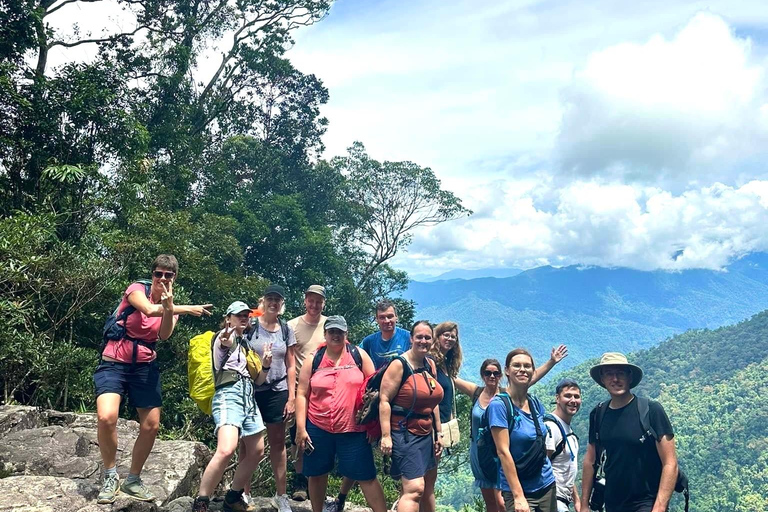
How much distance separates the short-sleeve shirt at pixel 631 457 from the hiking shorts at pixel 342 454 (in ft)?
5.83

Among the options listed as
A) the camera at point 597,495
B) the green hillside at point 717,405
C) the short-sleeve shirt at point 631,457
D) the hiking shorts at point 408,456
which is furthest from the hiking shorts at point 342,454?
the green hillside at point 717,405

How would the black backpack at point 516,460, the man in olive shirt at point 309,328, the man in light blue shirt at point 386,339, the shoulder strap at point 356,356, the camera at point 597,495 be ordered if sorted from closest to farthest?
the black backpack at point 516,460 → the camera at point 597,495 → the shoulder strap at point 356,356 → the man in light blue shirt at point 386,339 → the man in olive shirt at point 309,328

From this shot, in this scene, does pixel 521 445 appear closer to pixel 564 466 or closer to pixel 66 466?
pixel 564 466

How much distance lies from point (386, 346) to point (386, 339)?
0.22 ft

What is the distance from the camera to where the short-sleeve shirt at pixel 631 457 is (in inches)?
141

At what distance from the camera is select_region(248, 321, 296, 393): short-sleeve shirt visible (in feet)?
15.9

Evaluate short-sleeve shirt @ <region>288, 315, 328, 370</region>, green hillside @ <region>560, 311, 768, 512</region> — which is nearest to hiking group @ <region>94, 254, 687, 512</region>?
short-sleeve shirt @ <region>288, 315, 328, 370</region>

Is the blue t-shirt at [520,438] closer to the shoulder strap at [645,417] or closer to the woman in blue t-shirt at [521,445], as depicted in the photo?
the woman in blue t-shirt at [521,445]

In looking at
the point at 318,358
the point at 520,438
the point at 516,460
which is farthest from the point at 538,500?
the point at 318,358

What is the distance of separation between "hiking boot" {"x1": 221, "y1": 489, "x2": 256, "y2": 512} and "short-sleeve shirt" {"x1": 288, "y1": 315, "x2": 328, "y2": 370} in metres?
1.20

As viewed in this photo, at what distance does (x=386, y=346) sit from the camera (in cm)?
534

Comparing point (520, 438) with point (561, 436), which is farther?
point (561, 436)

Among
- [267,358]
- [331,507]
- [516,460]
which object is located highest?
[267,358]

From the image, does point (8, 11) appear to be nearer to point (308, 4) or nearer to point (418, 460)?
point (418, 460)
